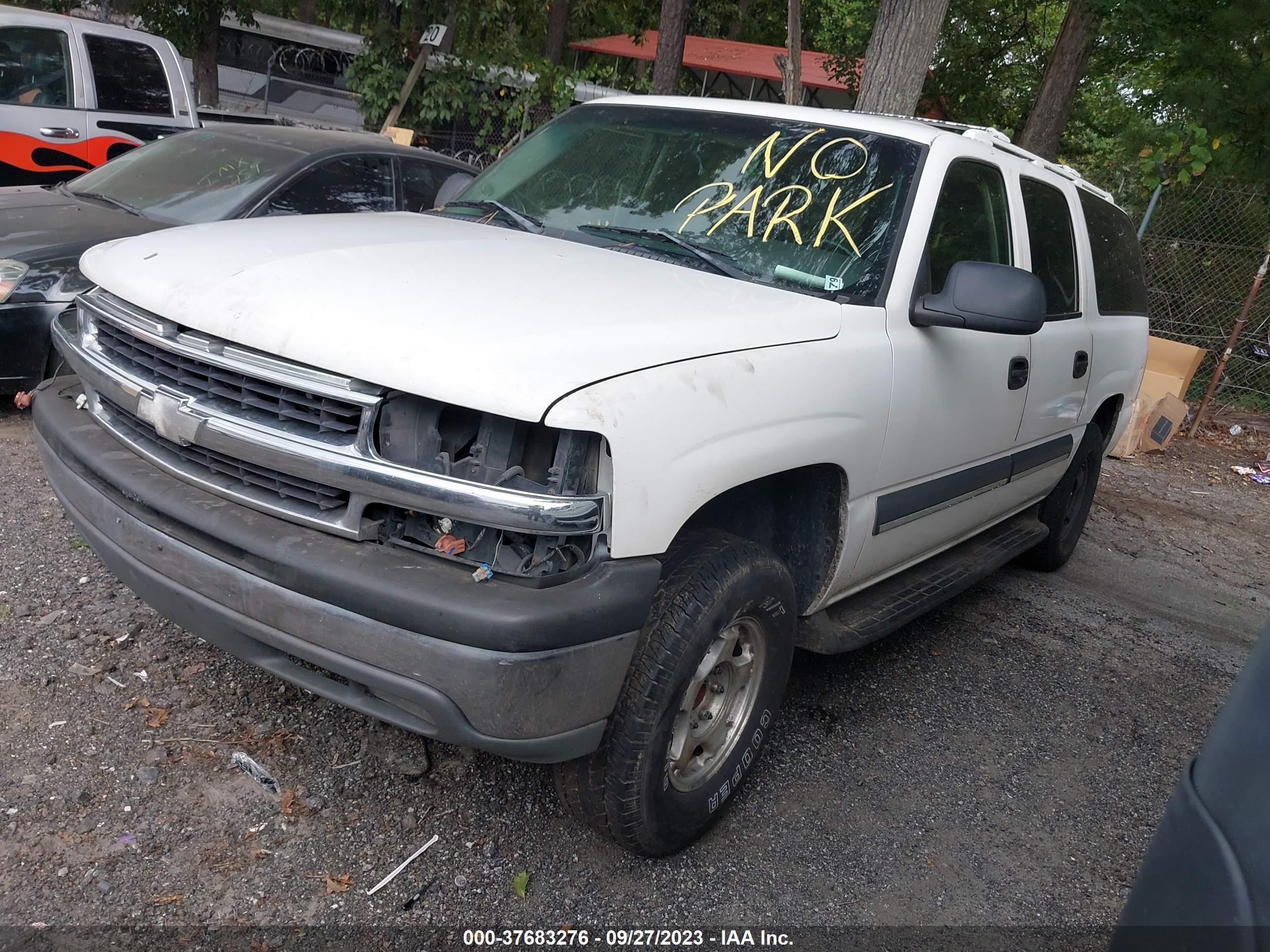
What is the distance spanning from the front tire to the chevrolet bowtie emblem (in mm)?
1161

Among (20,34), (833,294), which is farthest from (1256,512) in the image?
(20,34)

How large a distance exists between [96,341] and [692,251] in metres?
1.72

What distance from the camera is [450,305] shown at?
2.42 meters

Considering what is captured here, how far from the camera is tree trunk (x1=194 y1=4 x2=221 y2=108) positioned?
1517 centimetres

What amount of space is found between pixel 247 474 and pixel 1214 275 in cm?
1056

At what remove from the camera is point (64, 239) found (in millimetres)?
5152

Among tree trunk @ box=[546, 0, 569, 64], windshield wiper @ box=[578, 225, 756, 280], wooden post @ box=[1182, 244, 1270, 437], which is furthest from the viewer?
tree trunk @ box=[546, 0, 569, 64]

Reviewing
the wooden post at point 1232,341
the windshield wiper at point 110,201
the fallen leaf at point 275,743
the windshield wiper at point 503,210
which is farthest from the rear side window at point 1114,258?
the wooden post at point 1232,341

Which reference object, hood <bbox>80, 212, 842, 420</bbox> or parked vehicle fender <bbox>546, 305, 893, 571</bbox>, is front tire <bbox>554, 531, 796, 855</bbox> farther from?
hood <bbox>80, 212, 842, 420</bbox>

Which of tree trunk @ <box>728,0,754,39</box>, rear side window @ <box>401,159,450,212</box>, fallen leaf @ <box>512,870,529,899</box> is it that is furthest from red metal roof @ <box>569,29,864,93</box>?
fallen leaf @ <box>512,870,529,899</box>

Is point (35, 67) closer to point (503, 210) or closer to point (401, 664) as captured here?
point (503, 210)

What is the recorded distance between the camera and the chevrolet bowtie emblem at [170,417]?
2457 millimetres

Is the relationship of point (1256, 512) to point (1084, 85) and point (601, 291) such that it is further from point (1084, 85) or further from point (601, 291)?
point (1084, 85)

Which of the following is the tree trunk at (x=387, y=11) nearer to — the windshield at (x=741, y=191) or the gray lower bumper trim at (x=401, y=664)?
the windshield at (x=741, y=191)
